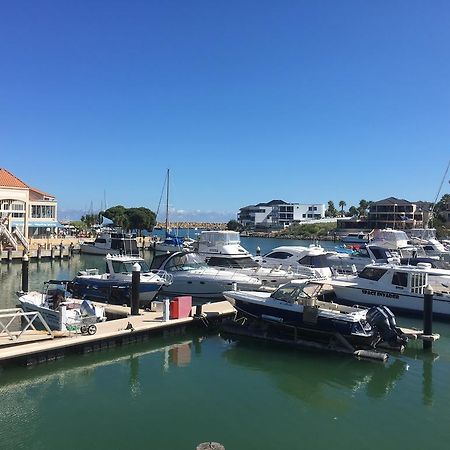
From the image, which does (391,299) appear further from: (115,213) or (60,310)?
(115,213)

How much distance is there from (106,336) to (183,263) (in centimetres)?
1118

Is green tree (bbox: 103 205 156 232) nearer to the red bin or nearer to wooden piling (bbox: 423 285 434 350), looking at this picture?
the red bin

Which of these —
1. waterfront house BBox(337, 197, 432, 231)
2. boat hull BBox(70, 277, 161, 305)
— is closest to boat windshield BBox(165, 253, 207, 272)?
boat hull BBox(70, 277, 161, 305)

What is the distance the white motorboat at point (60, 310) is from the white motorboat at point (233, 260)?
32.0ft

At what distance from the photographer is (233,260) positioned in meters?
28.8

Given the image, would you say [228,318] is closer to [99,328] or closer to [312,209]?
[99,328]

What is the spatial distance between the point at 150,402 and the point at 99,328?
18.7ft

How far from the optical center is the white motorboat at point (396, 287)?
74.6ft

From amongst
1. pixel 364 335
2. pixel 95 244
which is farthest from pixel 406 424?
pixel 95 244

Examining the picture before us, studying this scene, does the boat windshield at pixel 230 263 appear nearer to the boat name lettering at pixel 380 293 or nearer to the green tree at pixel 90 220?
the boat name lettering at pixel 380 293

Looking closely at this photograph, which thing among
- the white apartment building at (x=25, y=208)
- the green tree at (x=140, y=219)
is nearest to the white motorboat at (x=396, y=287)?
the white apartment building at (x=25, y=208)

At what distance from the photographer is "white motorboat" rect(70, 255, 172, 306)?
23.1 m

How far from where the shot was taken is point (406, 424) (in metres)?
11.7

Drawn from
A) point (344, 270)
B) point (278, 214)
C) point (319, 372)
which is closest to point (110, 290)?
point (319, 372)
